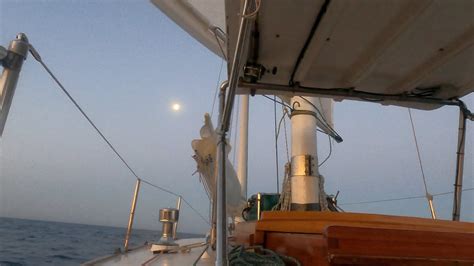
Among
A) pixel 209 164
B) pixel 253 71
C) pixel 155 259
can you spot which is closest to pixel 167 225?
pixel 155 259

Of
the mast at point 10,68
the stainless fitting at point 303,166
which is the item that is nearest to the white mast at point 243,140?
the stainless fitting at point 303,166

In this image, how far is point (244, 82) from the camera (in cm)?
210

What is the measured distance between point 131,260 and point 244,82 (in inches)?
74.7

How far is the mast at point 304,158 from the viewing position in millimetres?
3240

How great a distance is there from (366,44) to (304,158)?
171 centimetres

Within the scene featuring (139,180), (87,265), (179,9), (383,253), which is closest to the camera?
(383,253)

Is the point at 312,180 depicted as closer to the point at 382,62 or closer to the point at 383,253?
the point at 382,62

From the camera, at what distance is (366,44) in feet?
6.20

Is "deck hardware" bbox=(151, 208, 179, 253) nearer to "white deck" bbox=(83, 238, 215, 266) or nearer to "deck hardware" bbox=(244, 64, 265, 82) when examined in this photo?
"white deck" bbox=(83, 238, 215, 266)

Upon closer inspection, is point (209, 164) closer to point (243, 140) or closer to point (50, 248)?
point (243, 140)

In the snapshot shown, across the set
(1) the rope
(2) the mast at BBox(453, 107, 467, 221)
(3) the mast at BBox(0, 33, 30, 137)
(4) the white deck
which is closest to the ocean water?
(4) the white deck

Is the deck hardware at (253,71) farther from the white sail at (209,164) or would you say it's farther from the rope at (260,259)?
the white sail at (209,164)

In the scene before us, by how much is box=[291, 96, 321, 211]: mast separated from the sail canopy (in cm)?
121

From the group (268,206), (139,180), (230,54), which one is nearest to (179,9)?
(139,180)
